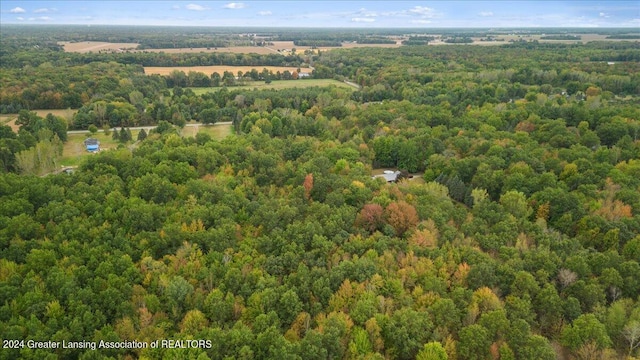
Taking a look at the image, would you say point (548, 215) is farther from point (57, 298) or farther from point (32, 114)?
point (32, 114)

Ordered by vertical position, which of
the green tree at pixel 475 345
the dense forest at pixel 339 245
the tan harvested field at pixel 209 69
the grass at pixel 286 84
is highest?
the tan harvested field at pixel 209 69

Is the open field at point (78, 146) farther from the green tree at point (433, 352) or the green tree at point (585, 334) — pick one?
the green tree at point (585, 334)

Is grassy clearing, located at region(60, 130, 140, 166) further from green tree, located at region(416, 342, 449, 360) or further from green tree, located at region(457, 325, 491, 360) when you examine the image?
green tree, located at region(457, 325, 491, 360)

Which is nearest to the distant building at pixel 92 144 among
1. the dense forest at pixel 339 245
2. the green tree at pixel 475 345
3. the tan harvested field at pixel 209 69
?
the dense forest at pixel 339 245

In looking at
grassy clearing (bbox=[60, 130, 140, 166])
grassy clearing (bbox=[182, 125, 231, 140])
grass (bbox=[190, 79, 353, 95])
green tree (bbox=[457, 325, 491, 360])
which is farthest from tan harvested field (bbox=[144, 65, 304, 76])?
green tree (bbox=[457, 325, 491, 360])

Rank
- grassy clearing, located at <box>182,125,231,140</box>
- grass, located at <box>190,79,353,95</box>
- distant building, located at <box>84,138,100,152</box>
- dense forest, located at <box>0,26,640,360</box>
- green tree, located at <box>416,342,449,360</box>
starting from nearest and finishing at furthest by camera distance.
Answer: green tree, located at <box>416,342,449,360</box>
dense forest, located at <box>0,26,640,360</box>
distant building, located at <box>84,138,100,152</box>
grassy clearing, located at <box>182,125,231,140</box>
grass, located at <box>190,79,353,95</box>
